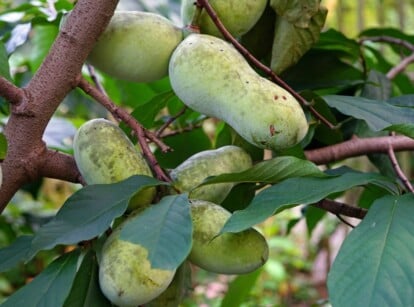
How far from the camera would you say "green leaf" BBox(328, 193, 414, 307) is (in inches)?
19.9

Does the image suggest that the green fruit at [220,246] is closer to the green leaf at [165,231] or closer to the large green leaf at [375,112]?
the green leaf at [165,231]

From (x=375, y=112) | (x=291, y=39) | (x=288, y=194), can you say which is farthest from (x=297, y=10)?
(x=288, y=194)

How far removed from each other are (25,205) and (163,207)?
1.43 metres

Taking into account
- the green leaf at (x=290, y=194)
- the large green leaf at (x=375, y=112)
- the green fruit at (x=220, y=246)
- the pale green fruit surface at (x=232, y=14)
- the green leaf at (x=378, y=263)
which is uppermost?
the pale green fruit surface at (x=232, y=14)

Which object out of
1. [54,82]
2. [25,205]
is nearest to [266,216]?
[54,82]

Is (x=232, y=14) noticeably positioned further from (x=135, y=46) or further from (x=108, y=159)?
(x=108, y=159)

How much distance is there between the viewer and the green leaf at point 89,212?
22.1 inches

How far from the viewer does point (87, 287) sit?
62 centimetres

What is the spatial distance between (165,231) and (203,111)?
18 centimetres

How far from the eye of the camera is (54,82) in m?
0.66

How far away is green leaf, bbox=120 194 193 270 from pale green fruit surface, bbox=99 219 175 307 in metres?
0.02

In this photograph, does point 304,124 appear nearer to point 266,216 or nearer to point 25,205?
point 266,216

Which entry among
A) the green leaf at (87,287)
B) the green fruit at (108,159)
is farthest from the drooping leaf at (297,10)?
the green leaf at (87,287)

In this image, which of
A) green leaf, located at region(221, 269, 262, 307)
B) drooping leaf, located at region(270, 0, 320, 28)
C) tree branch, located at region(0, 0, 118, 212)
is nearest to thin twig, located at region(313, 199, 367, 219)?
drooping leaf, located at region(270, 0, 320, 28)
